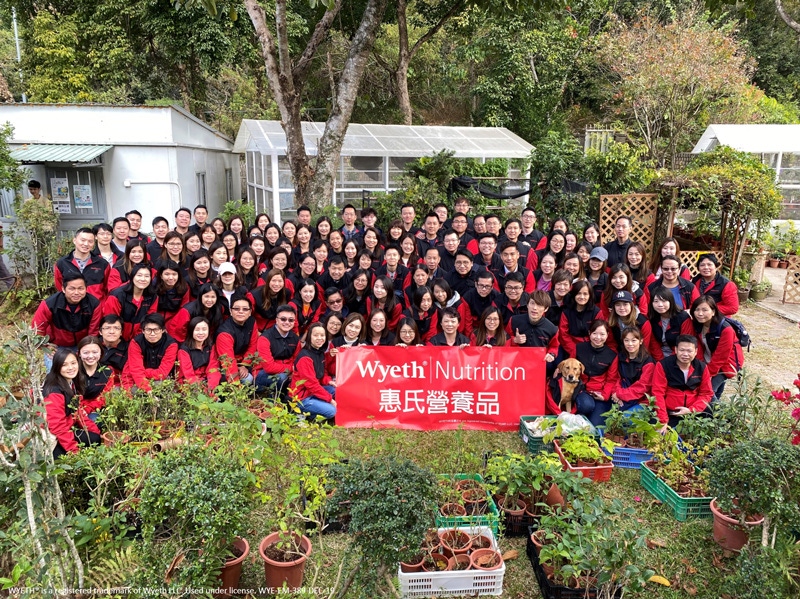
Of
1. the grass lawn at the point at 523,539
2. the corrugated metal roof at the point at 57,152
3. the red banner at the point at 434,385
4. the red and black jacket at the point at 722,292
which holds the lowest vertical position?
the grass lawn at the point at 523,539

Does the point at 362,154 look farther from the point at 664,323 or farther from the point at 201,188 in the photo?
the point at 664,323

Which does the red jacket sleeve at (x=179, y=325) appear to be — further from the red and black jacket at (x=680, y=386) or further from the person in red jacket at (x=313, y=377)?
the red and black jacket at (x=680, y=386)

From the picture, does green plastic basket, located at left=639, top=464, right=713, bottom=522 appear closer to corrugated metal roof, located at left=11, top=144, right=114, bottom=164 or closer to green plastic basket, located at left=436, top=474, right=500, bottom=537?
green plastic basket, located at left=436, top=474, right=500, bottom=537

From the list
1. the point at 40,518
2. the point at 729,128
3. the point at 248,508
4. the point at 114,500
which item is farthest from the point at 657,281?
the point at 729,128

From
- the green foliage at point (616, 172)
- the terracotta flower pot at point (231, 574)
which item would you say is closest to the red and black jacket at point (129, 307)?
the terracotta flower pot at point (231, 574)

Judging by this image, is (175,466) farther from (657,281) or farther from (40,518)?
(657,281)

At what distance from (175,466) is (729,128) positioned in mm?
17396

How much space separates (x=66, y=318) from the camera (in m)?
5.92

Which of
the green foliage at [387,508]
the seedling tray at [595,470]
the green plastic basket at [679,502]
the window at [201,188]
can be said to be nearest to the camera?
the green foliage at [387,508]

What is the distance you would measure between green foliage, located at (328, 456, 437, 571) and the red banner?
2.65 meters

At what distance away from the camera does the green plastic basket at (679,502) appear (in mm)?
4293

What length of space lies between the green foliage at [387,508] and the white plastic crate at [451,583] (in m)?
0.60

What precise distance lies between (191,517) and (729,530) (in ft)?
11.1

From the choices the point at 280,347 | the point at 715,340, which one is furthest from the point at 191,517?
the point at 715,340
